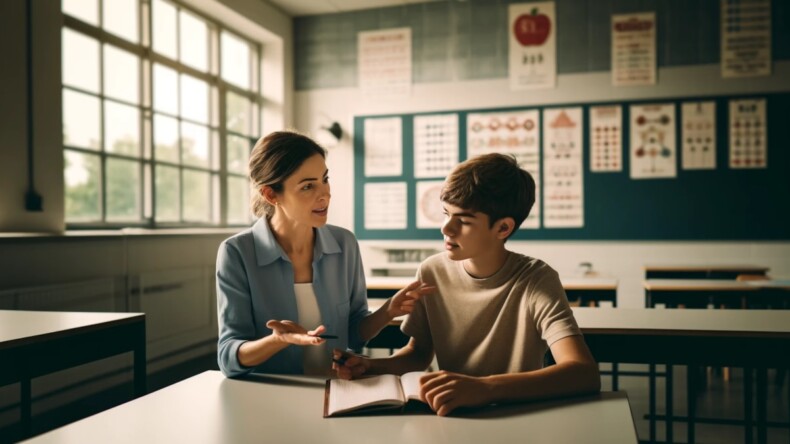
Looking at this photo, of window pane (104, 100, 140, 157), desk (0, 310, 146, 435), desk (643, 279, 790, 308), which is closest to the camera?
desk (0, 310, 146, 435)

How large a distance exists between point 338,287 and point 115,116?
2.89m

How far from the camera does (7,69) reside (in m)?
2.92

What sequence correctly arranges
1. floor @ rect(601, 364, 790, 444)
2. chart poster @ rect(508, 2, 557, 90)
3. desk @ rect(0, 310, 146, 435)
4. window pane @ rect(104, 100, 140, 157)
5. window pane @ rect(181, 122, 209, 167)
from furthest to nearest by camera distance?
1. chart poster @ rect(508, 2, 557, 90)
2. window pane @ rect(181, 122, 209, 167)
3. window pane @ rect(104, 100, 140, 157)
4. floor @ rect(601, 364, 790, 444)
5. desk @ rect(0, 310, 146, 435)

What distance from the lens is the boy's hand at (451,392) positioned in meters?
1.02

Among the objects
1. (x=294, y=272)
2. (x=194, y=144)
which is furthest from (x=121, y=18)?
(x=294, y=272)

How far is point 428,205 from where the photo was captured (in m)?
5.65

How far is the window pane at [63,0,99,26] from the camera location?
3.50 metres

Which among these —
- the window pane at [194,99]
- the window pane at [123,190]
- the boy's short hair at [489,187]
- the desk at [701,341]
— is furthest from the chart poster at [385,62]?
the boy's short hair at [489,187]

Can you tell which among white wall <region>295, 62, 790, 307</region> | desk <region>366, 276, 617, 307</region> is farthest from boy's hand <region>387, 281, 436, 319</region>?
white wall <region>295, 62, 790, 307</region>

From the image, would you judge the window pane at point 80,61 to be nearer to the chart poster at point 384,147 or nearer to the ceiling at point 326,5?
the ceiling at point 326,5

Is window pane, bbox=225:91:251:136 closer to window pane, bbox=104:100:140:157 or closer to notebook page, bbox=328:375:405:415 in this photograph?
window pane, bbox=104:100:140:157

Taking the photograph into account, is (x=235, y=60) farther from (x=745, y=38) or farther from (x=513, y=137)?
(x=745, y=38)

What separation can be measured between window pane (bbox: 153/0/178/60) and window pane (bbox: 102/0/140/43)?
0.24m

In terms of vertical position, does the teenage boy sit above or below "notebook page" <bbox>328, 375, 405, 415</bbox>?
above
